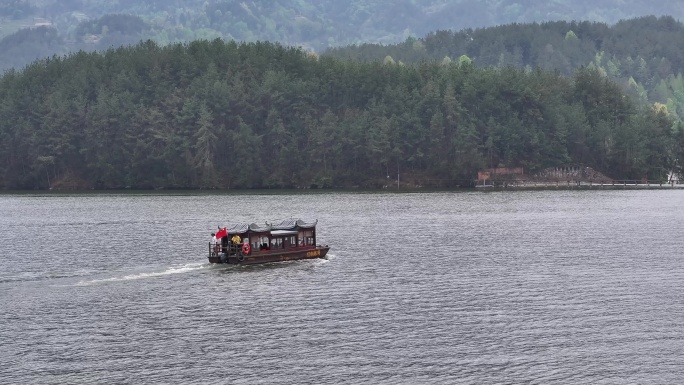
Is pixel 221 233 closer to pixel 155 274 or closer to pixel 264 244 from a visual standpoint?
pixel 264 244

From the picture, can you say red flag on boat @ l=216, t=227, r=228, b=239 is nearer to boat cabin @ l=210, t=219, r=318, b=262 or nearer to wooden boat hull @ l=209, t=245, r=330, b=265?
boat cabin @ l=210, t=219, r=318, b=262

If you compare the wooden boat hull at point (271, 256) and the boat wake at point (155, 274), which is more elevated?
the wooden boat hull at point (271, 256)

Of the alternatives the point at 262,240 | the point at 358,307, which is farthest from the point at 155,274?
the point at 358,307

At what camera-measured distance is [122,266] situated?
84.6m

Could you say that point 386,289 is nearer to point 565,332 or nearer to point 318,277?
point 318,277

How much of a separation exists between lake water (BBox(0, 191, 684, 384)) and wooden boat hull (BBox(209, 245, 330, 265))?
3.71 feet

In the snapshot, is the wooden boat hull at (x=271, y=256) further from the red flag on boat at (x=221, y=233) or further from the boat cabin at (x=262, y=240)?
the red flag on boat at (x=221, y=233)

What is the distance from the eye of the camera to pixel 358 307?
66562 millimetres

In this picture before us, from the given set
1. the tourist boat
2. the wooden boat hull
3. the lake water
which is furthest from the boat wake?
the tourist boat

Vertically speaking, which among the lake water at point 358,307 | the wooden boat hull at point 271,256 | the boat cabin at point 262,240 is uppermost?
the boat cabin at point 262,240

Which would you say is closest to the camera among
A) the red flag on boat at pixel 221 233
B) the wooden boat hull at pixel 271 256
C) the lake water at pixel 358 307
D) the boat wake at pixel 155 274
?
the lake water at pixel 358 307

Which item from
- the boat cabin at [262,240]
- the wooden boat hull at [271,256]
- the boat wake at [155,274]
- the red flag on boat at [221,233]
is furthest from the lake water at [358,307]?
the red flag on boat at [221,233]

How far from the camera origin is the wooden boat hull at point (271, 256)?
277 ft

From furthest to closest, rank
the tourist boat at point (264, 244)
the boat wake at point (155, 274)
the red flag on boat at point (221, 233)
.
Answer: the tourist boat at point (264, 244)
the red flag on boat at point (221, 233)
the boat wake at point (155, 274)
